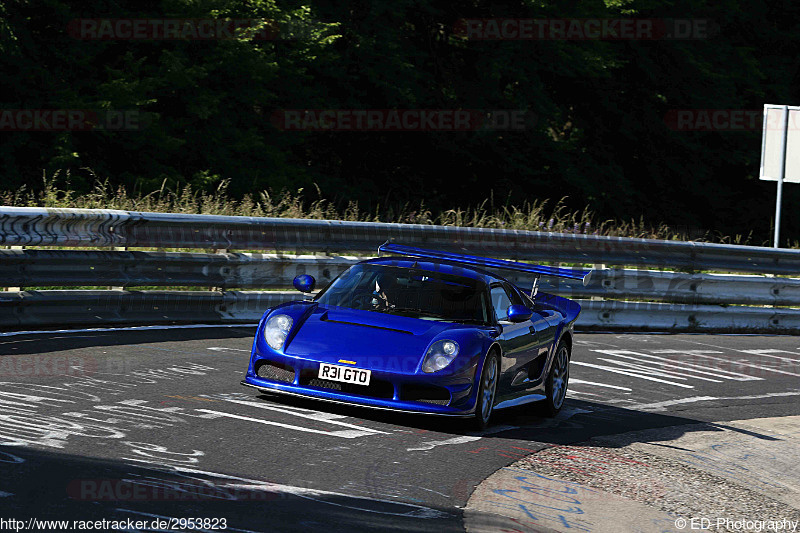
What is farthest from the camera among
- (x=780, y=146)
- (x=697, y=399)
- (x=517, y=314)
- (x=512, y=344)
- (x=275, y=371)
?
(x=780, y=146)

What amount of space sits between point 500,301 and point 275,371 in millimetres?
2100

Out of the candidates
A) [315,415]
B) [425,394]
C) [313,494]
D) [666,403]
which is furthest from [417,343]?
[666,403]

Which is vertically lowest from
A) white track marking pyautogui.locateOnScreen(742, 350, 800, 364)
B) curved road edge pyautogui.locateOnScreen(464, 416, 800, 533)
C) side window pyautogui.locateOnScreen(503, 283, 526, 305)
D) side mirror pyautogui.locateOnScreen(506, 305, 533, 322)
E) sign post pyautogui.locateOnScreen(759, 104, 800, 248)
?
curved road edge pyautogui.locateOnScreen(464, 416, 800, 533)

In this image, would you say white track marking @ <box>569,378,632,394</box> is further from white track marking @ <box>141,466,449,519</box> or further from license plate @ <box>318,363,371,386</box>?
white track marking @ <box>141,466,449,519</box>

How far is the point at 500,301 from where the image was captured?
9852 millimetres

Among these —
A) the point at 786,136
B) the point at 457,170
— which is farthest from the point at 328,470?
the point at 457,170

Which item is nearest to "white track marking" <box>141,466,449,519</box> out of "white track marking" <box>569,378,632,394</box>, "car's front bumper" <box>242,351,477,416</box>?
"car's front bumper" <box>242,351,477,416</box>

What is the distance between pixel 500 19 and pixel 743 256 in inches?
760

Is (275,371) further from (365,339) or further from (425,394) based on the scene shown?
(425,394)

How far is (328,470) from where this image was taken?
6.96 meters

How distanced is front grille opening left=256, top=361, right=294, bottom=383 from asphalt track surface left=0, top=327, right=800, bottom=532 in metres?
0.23

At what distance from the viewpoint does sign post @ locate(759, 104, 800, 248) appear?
2144 cm

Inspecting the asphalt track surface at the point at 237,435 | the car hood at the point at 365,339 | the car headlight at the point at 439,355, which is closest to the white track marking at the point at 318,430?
the asphalt track surface at the point at 237,435

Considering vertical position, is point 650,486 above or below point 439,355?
below
